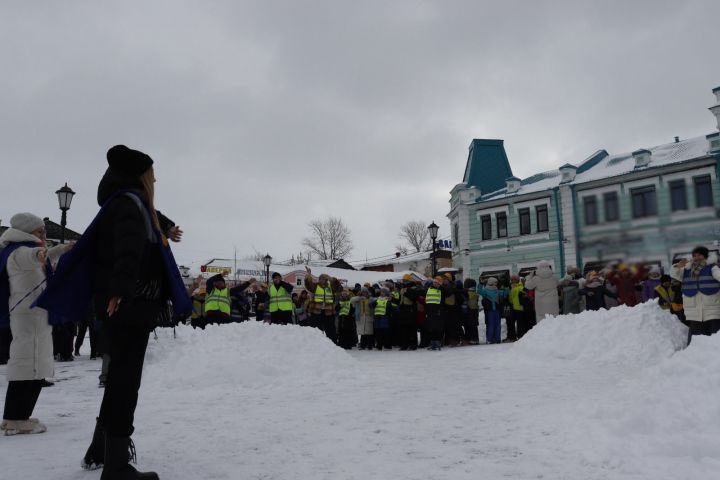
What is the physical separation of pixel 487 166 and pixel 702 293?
27.0 meters

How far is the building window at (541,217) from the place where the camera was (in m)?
22.3

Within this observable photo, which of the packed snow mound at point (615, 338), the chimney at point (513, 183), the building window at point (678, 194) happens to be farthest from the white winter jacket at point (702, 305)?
the chimney at point (513, 183)

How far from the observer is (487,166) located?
3481 centimetres

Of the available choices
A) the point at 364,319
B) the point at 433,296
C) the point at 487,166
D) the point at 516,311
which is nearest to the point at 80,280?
the point at 433,296

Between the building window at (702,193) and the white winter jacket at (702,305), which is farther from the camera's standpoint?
the white winter jacket at (702,305)

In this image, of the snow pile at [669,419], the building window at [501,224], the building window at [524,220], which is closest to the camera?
the snow pile at [669,419]

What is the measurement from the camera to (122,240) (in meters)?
3.17

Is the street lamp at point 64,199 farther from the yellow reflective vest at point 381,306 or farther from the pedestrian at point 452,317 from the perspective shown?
the pedestrian at point 452,317

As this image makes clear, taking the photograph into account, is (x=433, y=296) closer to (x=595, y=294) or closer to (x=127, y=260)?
(x=595, y=294)

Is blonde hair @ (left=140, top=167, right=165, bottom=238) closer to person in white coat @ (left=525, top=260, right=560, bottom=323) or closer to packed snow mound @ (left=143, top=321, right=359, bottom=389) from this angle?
Result: packed snow mound @ (left=143, top=321, right=359, bottom=389)

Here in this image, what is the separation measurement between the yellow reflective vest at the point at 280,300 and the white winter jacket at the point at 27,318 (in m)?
8.66

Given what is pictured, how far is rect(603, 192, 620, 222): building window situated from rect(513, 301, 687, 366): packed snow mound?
5.60m

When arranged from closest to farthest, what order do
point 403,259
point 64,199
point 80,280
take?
point 80,280 → point 64,199 → point 403,259

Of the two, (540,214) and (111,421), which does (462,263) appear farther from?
(111,421)
